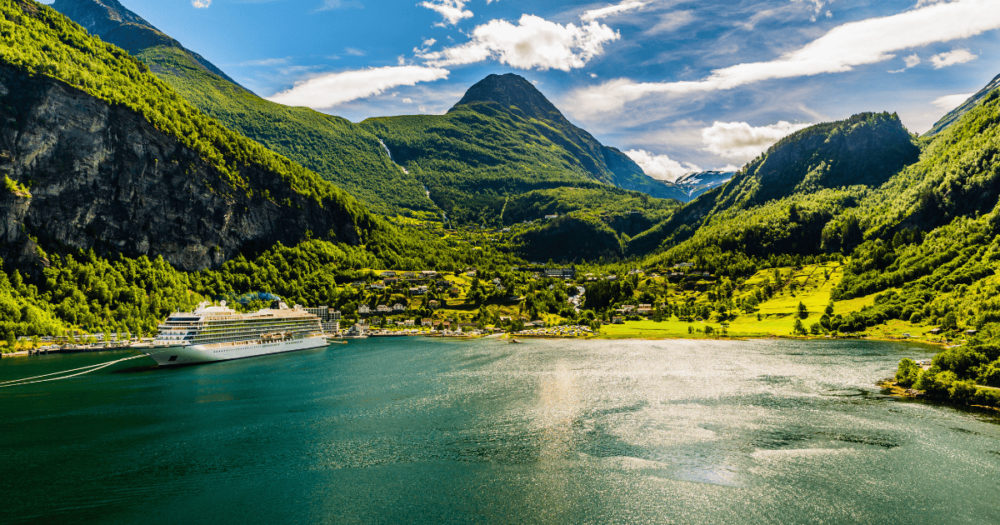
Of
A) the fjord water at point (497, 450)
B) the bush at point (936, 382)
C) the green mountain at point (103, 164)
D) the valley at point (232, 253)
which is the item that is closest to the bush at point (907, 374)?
the bush at point (936, 382)

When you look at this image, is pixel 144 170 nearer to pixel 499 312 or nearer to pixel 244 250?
pixel 244 250

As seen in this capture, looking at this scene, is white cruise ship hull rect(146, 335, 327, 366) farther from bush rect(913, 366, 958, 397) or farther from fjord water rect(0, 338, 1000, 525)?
bush rect(913, 366, 958, 397)

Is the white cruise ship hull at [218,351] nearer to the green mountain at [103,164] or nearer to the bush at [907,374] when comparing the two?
the green mountain at [103,164]

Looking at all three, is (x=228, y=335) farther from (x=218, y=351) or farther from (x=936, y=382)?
(x=936, y=382)

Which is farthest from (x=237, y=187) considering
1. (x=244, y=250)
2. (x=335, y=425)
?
(x=335, y=425)

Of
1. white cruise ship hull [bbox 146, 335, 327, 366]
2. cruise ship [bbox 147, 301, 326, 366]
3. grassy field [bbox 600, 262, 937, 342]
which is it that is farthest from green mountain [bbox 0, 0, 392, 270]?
grassy field [bbox 600, 262, 937, 342]
